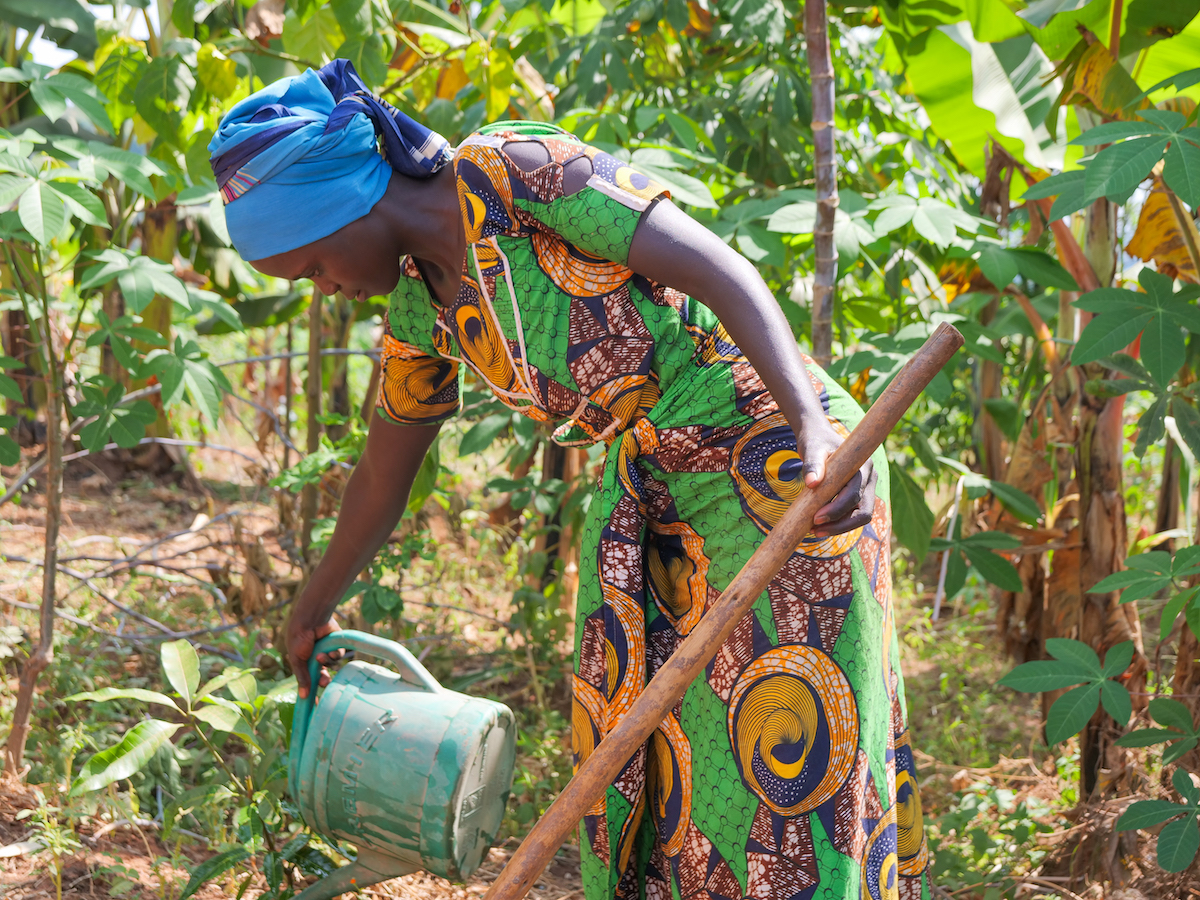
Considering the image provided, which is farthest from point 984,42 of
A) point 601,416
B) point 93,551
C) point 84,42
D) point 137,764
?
point 84,42

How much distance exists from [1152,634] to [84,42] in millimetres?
4714

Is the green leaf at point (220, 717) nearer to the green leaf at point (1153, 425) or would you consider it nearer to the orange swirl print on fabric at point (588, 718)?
the orange swirl print on fabric at point (588, 718)

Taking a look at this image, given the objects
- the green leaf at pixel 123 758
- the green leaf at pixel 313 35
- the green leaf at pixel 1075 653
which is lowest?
the green leaf at pixel 123 758

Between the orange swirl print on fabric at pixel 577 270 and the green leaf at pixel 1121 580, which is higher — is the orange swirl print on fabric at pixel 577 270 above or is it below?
above

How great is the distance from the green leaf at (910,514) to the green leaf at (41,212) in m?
1.62

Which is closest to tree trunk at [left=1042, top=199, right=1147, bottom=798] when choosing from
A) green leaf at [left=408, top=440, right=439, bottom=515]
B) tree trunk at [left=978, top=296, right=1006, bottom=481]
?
tree trunk at [left=978, top=296, right=1006, bottom=481]

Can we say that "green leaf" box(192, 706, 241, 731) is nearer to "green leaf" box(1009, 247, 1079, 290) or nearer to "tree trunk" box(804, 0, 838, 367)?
"tree trunk" box(804, 0, 838, 367)

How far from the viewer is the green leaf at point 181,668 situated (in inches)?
65.0

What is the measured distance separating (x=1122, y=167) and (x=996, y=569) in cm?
97

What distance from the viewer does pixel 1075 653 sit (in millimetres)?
1853

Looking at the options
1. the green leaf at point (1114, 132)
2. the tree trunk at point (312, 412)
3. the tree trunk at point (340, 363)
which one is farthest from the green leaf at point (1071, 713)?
the tree trunk at point (340, 363)

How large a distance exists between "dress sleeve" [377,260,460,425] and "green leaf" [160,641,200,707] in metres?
0.54

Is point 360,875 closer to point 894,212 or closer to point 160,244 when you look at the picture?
point 894,212

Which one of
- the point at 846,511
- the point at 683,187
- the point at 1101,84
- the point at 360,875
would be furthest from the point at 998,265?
the point at 360,875
